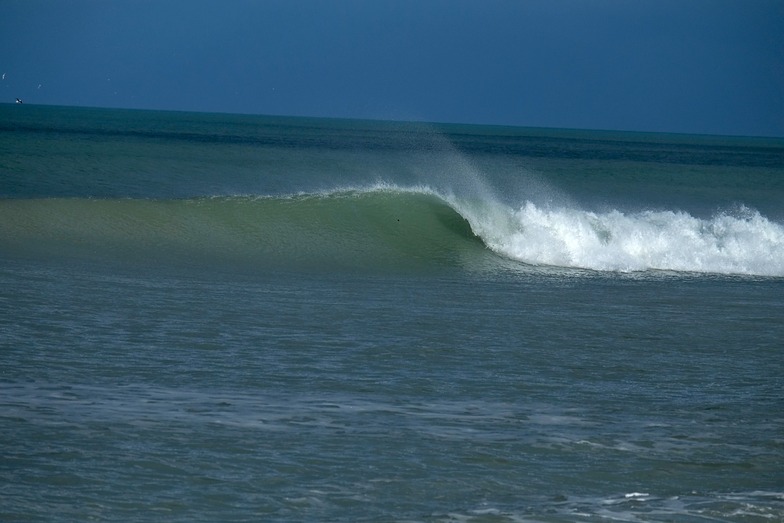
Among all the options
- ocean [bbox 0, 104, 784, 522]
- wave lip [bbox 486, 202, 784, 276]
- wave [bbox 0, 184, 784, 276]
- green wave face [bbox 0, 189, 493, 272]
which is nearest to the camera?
ocean [bbox 0, 104, 784, 522]

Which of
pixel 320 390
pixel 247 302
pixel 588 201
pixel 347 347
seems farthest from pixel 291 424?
pixel 588 201

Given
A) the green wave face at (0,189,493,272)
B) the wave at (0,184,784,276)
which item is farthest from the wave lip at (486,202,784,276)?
the green wave face at (0,189,493,272)

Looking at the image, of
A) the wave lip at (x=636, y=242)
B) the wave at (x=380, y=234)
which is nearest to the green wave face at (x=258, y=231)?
the wave at (x=380, y=234)

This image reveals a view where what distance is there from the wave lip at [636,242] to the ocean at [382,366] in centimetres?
5

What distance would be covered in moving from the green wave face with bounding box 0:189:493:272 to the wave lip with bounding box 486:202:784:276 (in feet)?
2.83

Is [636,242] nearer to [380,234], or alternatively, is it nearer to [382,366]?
Result: [380,234]

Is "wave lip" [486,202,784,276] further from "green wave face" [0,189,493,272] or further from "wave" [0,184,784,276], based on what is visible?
"green wave face" [0,189,493,272]

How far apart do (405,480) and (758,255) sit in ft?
46.0

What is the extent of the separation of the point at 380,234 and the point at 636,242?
4323 mm

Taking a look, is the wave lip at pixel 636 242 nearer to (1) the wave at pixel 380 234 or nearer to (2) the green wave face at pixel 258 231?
(1) the wave at pixel 380 234

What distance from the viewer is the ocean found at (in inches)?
197

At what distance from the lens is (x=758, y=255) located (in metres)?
17.7

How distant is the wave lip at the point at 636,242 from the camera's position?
16750 mm

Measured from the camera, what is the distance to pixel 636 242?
17500 millimetres
